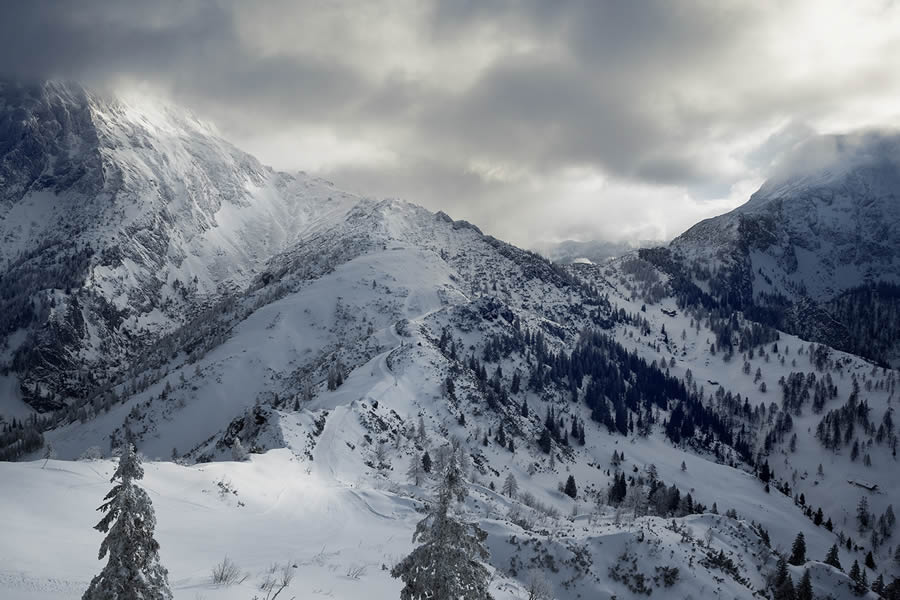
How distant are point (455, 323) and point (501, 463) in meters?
78.2

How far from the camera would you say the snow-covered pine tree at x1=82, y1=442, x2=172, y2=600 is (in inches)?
451

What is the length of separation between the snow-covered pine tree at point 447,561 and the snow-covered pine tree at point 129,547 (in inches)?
253

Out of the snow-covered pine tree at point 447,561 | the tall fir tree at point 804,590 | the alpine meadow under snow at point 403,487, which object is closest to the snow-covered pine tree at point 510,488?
the alpine meadow under snow at point 403,487

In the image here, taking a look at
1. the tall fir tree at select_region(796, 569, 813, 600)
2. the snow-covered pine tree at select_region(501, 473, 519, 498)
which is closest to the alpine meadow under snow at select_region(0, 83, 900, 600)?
the tall fir tree at select_region(796, 569, 813, 600)

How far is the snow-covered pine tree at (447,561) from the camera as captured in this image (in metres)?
14.9

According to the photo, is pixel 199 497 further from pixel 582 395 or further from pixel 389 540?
pixel 582 395

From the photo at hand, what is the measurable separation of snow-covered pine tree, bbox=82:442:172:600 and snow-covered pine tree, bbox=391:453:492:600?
644 cm

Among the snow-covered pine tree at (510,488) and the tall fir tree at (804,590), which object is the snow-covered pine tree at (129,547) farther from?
the snow-covered pine tree at (510,488)

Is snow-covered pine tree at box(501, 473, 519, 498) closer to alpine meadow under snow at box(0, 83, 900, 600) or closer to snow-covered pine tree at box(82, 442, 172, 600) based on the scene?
alpine meadow under snow at box(0, 83, 900, 600)

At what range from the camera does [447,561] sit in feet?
49.4

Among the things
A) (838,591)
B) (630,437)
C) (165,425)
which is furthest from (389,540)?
(630,437)

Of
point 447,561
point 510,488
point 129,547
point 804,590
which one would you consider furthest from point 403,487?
point 129,547

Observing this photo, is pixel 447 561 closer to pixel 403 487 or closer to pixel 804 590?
pixel 403 487

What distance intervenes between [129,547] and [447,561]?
27.4ft
